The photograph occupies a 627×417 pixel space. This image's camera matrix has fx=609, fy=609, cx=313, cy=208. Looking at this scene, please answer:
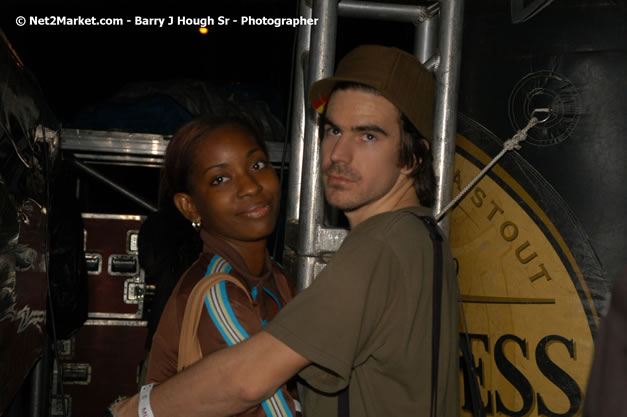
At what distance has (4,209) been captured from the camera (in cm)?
182

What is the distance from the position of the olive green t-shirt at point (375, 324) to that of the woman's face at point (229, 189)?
547 mm

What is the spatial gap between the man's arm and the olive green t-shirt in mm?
38

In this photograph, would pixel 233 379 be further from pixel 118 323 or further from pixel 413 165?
pixel 118 323

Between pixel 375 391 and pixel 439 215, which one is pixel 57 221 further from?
pixel 375 391

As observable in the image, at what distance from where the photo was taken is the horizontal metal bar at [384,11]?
90.0 inches

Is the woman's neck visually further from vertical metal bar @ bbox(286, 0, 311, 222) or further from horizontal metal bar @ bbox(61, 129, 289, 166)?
horizontal metal bar @ bbox(61, 129, 289, 166)

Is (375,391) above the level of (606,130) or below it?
below

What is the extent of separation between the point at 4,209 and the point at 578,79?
1.85 metres

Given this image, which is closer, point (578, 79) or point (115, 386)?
point (578, 79)

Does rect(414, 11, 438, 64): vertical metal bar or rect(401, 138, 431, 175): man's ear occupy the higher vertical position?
rect(414, 11, 438, 64): vertical metal bar

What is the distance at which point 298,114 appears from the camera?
2.61m

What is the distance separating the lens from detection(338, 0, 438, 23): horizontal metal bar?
229 centimetres

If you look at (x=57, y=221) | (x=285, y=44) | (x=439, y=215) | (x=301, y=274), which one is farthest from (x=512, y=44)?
(x=285, y=44)
